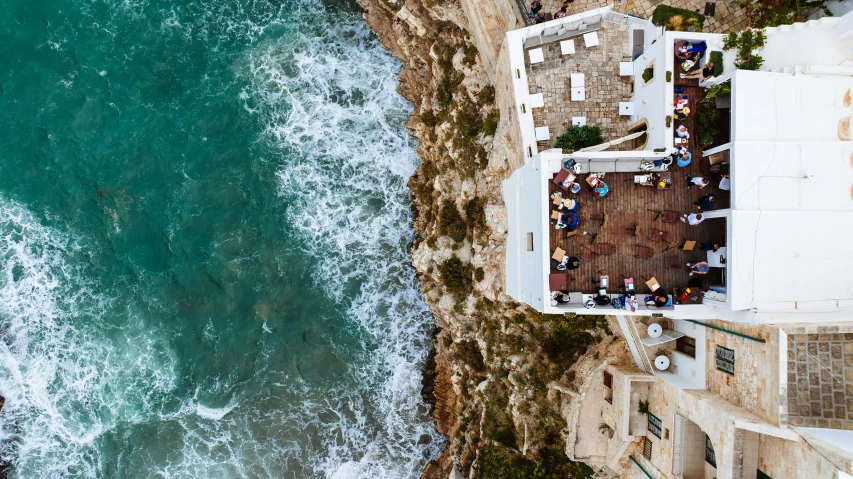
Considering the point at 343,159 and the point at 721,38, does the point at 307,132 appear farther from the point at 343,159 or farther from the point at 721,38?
the point at 721,38

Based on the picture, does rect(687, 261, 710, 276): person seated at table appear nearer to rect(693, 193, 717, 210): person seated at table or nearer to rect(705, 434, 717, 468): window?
rect(693, 193, 717, 210): person seated at table

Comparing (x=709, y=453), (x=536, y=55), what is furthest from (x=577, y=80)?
(x=709, y=453)

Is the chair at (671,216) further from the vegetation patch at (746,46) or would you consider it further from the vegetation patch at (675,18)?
the vegetation patch at (675,18)

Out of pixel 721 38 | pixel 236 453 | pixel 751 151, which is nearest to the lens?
pixel 751 151

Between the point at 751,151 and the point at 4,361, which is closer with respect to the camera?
the point at 751,151

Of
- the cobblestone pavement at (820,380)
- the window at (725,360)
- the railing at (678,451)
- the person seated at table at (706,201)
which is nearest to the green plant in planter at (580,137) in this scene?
the person seated at table at (706,201)

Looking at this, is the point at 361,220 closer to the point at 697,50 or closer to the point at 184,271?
the point at 184,271

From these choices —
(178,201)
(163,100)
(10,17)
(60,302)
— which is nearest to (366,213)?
(178,201)
